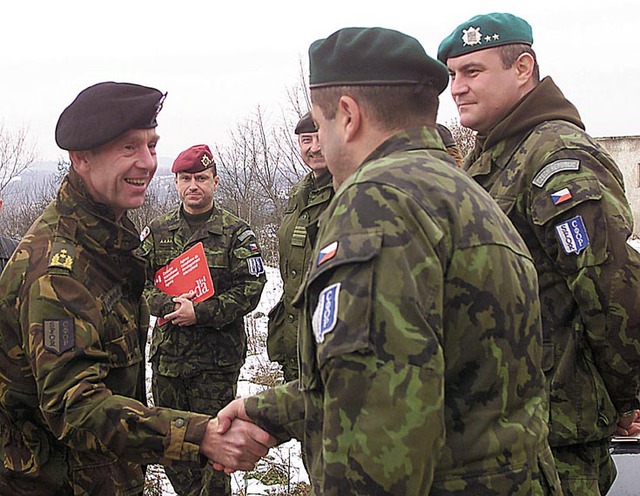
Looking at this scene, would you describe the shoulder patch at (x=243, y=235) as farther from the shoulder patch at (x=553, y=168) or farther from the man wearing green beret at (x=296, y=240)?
the shoulder patch at (x=553, y=168)

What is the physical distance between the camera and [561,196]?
2977 mm

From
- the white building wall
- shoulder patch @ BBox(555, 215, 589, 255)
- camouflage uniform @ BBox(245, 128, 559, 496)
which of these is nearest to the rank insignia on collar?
shoulder patch @ BBox(555, 215, 589, 255)

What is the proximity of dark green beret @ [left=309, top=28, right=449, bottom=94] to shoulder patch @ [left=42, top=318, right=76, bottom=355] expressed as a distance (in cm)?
122

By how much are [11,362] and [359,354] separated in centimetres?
158

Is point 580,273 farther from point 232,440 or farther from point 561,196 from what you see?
point 232,440

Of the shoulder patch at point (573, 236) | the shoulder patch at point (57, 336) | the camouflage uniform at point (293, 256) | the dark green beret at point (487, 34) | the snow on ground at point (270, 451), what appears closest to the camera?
the shoulder patch at point (57, 336)

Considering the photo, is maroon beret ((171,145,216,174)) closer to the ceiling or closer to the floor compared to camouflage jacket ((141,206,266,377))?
closer to the ceiling

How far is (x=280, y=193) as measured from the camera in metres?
22.0

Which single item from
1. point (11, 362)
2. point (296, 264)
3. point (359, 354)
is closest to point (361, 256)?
point (359, 354)

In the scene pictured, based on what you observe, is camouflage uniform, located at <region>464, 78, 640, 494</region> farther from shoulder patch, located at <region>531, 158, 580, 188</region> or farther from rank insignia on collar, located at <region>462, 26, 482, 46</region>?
rank insignia on collar, located at <region>462, 26, 482, 46</region>

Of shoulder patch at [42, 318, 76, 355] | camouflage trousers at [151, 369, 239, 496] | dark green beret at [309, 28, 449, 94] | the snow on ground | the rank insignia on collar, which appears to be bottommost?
the snow on ground

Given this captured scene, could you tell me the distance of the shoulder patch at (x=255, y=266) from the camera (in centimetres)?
538

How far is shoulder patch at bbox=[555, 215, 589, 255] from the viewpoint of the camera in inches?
115

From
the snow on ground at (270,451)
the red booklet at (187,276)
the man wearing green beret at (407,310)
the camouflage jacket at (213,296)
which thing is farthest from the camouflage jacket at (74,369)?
the snow on ground at (270,451)
